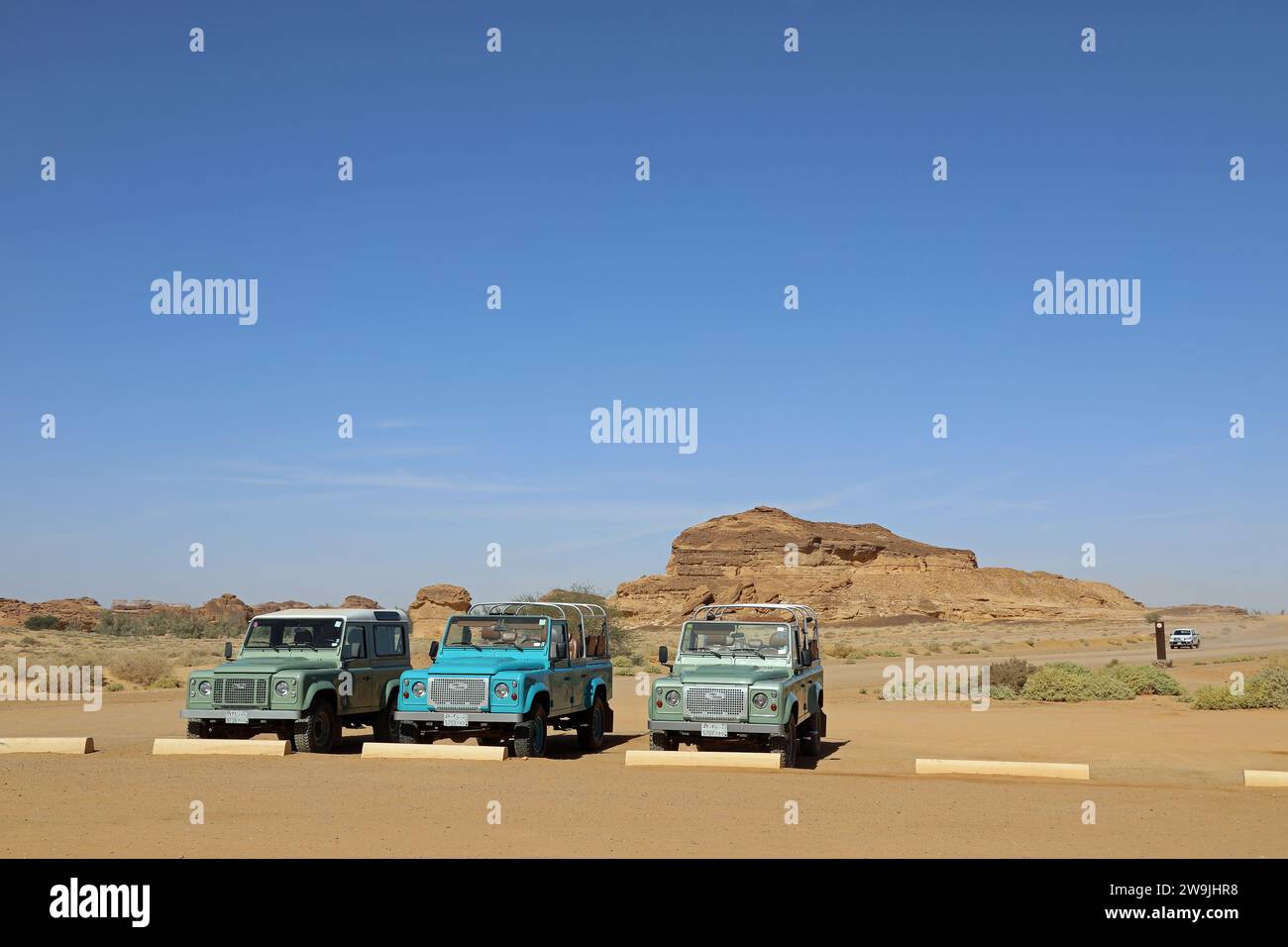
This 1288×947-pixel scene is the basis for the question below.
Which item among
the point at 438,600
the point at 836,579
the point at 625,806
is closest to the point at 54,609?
the point at 438,600

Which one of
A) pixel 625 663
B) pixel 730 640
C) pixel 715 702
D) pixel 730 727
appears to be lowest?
pixel 625 663

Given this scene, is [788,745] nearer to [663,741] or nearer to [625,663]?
[663,741]

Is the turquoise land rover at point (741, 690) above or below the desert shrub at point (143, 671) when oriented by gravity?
above

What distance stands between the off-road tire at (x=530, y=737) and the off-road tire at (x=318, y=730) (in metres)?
2.92

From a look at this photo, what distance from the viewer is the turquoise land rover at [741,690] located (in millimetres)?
15195

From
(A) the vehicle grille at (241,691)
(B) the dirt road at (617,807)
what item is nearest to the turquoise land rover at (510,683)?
(B) the dirt road at (617,807)

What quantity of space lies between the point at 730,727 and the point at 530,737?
110 inches

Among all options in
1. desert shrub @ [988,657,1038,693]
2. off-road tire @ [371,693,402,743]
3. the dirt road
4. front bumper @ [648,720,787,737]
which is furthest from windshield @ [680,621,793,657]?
desert shrub @ [988,657,1038,693]

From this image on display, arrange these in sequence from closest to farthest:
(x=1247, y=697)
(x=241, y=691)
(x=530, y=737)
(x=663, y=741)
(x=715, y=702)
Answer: (x=715, y=702) < (x=663, y=741) < (x=530, y=737) < (x=241, y=691) < (x=1247, y=697)

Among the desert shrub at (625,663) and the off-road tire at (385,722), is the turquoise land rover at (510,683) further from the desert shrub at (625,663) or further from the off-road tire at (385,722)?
the desert shrub at (625,663)

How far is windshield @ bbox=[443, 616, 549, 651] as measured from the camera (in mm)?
17438

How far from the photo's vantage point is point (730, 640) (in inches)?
670
